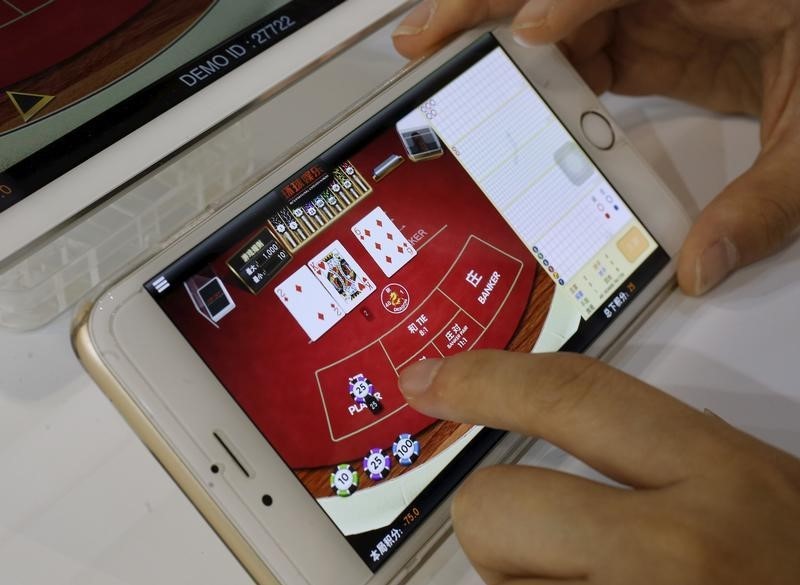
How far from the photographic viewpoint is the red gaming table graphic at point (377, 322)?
0.40 metres

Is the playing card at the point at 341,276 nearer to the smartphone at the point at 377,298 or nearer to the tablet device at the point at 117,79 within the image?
the smartphone at the point at 377,298

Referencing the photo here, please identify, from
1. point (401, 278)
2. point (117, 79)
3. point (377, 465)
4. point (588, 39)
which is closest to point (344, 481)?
point (377, 465)

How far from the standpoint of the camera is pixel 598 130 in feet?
1.78

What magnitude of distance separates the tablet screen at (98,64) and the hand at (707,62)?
0.13 meters

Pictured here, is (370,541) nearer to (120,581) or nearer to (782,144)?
(120,581)

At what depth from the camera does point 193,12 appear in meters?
0.47

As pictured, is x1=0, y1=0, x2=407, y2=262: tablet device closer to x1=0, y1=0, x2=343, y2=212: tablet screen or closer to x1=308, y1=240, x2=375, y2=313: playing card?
x1=0, y1=0, x2=343, y2=212: tablet screen

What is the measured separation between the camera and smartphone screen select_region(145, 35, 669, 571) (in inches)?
15.8

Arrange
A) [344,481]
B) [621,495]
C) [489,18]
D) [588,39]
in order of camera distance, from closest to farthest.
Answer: [621,495]
[344,481]
[489,18]
[588,39]

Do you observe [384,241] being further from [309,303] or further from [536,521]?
[536,521]

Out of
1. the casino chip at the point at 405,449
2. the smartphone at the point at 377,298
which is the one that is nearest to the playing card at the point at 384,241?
the smartphone at the point at 377,298

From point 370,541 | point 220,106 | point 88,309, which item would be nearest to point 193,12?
point 220,106

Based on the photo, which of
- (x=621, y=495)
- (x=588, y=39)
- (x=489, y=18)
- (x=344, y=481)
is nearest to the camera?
(x=621, y=495)

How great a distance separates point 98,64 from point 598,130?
1.16 ft
